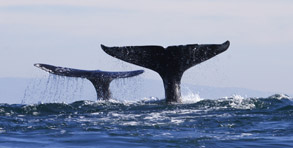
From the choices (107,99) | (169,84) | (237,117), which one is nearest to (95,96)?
(107,99)

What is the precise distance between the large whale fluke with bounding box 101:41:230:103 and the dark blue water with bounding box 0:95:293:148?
559 mm

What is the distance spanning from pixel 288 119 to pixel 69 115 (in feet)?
16.1

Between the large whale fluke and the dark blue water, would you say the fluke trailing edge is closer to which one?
the dark blue water

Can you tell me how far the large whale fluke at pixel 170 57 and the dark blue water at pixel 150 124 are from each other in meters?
0.56

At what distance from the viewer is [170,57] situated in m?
16.0

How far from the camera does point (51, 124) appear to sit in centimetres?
1373

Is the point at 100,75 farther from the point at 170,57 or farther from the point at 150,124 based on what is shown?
the point at 150,124

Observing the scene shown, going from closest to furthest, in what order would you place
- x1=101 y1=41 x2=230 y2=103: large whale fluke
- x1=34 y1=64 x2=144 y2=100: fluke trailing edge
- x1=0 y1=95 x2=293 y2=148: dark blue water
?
x1=0 y1=95 x2=293 y2=148: dark blue water, x1=101 y1=41 x2=230 y2=103: large whale fluke, x1=34 y1=64 x2=144 y2=100: fluke trailing edge

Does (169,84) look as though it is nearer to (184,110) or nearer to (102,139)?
(184,110)

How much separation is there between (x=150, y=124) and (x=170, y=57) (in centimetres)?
276

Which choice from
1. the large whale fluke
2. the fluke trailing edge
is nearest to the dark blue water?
the large whale fluke

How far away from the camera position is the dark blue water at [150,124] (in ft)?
38.4

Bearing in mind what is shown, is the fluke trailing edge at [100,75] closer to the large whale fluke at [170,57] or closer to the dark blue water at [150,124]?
the dark blue water at [150,124]

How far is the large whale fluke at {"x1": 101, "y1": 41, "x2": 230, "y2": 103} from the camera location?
15656 mm
